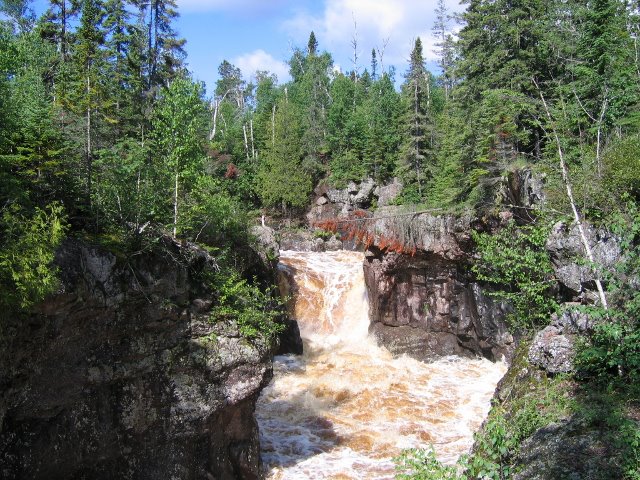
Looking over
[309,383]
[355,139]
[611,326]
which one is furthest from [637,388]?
[355,139]

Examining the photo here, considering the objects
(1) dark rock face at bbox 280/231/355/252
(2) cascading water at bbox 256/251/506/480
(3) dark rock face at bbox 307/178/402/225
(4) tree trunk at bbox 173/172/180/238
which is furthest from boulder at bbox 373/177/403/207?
(4) tree trunk at bbox 173/172/180/238

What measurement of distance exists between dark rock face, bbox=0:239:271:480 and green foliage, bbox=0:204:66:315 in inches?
27.1

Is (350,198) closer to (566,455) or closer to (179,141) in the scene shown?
(179,141)

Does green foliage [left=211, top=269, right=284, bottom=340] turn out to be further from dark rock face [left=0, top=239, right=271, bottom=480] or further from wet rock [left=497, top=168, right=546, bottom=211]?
wet rock [left=497, top=168, right=546, bottom=211]

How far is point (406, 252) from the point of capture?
21281 millimetres

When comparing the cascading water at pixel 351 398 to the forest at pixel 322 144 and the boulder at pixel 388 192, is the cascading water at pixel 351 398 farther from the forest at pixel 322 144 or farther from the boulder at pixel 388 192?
the boulder at pixel 388 192

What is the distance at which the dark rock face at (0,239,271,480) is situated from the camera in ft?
29.5

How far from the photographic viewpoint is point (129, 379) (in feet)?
34.2

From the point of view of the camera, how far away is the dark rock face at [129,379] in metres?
8.98

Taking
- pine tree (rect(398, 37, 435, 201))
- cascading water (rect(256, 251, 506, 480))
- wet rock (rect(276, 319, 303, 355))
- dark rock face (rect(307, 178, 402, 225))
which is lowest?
cascading water (rect(256, 251, 506, 480))

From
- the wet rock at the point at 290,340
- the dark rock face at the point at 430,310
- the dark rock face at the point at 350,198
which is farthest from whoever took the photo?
the dark rock face at the point at 350,198

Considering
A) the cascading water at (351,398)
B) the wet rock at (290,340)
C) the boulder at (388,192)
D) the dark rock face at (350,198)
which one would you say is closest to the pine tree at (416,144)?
the boulder at (388,192)

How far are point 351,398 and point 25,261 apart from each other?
11727mm

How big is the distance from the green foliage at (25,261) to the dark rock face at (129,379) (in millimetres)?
689
